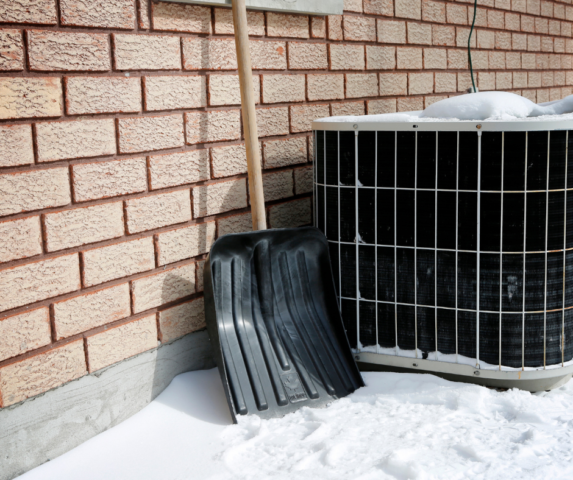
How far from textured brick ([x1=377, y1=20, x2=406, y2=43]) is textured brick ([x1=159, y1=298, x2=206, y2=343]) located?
1.88m

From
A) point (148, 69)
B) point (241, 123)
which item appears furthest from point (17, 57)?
point (241, 123)

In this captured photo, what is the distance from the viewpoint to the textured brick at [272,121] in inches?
109

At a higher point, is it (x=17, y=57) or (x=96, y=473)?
(x=17, y=57)

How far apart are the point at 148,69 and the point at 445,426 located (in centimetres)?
161

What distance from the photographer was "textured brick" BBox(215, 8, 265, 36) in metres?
2.51

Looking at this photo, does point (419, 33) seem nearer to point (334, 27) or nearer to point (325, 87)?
point (334, 27)

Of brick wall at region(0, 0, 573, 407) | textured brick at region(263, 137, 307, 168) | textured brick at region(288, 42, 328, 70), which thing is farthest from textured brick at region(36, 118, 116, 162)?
textured brick at region(288, 42, 328, 70)

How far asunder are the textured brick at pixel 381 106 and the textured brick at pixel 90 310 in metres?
1.84

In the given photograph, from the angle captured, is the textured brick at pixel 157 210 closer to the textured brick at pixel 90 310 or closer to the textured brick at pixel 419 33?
the textured brick at pixel 90 310

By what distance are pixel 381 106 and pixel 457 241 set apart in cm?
145

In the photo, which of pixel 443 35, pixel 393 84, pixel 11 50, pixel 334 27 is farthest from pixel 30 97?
pixel 443 35

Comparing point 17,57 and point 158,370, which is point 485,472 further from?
point 17,57

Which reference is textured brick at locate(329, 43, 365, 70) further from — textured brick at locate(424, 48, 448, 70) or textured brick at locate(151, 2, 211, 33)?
textured brick at locate(151, 2, 211, 33)

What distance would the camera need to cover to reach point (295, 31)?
9.54ft
